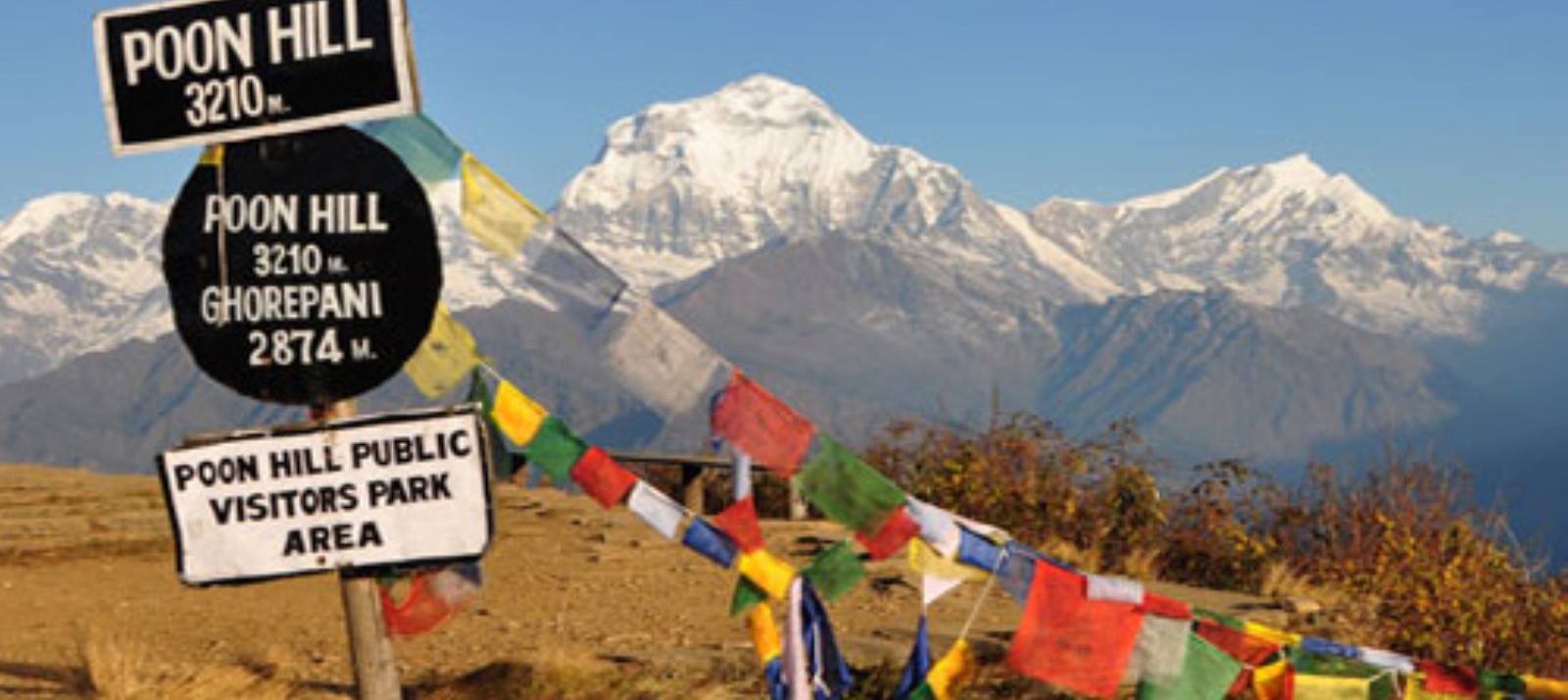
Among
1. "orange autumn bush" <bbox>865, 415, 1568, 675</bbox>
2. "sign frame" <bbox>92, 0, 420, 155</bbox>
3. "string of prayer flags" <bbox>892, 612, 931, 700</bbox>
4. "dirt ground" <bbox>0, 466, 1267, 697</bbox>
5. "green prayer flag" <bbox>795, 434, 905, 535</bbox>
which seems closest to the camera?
"sign frame" <bbox>92, 0, 420, 155</bbox>

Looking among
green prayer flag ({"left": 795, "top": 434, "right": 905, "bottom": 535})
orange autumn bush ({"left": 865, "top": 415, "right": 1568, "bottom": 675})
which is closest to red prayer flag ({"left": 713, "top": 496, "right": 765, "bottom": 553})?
green prayer flag ({"left": 795, "top": 434, "right": 905, "bottom": 535})

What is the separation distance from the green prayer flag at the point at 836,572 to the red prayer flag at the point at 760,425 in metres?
0.51

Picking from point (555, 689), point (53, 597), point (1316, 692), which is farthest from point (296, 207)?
point (53, 597)

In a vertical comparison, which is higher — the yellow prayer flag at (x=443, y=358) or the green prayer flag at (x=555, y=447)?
the yellow prayer flag at (x=443, y=358)

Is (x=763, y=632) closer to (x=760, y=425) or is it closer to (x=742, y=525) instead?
(x=742, y=525)

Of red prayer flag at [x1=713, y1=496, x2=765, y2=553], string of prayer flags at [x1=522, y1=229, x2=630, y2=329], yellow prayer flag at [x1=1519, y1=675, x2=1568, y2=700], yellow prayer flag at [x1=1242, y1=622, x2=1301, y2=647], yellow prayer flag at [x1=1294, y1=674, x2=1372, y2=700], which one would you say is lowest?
yellow prayer flag at [x1=1519, y1=675, x2=1568, y2=700]

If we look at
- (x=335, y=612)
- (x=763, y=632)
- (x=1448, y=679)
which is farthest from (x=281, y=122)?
(x=335, y=612)

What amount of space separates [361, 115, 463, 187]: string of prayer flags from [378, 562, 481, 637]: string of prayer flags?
5.02 feet

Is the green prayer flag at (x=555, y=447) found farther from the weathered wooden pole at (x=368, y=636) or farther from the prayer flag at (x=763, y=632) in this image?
the prayer flag at (x=763, y=632)

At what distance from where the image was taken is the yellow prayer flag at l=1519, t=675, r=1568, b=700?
732 cm

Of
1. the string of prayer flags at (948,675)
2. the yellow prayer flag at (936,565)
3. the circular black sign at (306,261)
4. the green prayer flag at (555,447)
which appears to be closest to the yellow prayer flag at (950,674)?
the string of prayer flags at (948,675)

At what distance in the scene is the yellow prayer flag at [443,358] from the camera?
6449 millimetres

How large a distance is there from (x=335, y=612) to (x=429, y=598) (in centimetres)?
614

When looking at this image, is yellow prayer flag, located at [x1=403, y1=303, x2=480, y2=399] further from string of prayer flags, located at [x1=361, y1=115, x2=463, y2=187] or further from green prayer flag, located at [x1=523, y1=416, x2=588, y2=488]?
string of prayer flags, located at [x1=361, y1=115, x2=463, y2=187]
